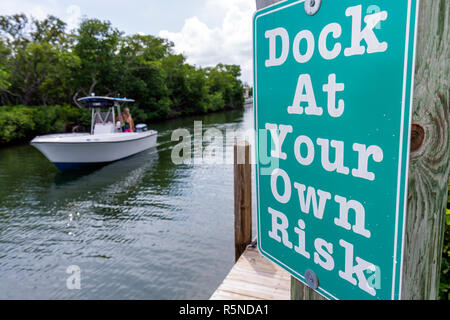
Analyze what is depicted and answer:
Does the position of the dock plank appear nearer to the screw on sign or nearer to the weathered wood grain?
the weathered wood grain

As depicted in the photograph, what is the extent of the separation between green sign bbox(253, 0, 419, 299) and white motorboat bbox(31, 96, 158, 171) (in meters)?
11.6

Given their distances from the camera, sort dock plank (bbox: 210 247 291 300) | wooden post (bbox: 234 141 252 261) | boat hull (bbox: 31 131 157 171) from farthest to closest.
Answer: boat hull (bbox: 31 131 157 171) < wooden post (bbox: 234 141 252 261) < dock plank (bbox: 210 247 291 300)

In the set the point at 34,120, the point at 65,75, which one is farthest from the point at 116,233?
the point at 65,75

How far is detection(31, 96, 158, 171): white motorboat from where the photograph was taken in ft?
37.4

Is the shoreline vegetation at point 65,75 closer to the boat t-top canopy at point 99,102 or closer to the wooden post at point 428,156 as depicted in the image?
the boat t-top canopy at point 99,102

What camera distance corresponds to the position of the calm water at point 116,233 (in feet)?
17.2

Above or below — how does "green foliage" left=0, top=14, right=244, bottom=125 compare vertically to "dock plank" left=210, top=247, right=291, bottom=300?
above

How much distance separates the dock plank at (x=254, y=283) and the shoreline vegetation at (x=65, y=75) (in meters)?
18.7

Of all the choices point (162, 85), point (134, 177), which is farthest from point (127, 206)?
point (162, 85)

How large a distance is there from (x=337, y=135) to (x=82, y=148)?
12132mm

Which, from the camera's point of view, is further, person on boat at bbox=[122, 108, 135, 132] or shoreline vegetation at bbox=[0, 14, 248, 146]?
shoreline vegetation at bbox=[0, 14, 248, 146]

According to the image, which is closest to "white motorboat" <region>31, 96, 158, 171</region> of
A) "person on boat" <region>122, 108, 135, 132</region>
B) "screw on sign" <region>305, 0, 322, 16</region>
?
"person on boat" <region>122, 108, 135, 132</region>
